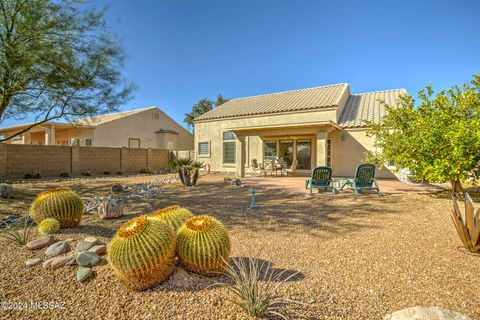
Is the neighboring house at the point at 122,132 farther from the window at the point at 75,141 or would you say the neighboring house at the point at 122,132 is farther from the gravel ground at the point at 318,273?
the gravel ground at the point at 318,273

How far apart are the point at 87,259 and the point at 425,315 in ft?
12.0

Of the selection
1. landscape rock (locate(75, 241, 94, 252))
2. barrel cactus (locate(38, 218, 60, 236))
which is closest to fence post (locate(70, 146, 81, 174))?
barrel cactus (locate(38, 218, 60, 236))

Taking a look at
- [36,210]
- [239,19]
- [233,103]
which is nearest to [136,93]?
[36,210]

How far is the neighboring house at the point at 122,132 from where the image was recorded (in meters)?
21.8

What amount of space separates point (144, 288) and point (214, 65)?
18.1 metres

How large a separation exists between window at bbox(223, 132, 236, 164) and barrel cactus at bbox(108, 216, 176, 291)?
619 inches

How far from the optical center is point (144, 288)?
263 cm

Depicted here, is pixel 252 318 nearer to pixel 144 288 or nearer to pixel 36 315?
pixel 144 288

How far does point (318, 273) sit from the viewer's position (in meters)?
3.13

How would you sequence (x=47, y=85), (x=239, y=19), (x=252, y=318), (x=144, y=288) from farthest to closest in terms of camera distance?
1. (x=239, y=19)
2. (x=47, y=85)
3. (x=144, y=288)
4. (x=252, y=318)

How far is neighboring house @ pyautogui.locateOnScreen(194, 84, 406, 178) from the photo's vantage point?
1405cm

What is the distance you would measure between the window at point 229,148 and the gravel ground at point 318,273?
484 inches

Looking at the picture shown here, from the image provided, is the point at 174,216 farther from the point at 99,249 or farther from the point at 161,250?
the point at 99,249

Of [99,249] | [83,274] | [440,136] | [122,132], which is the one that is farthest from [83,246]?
[122,132]
